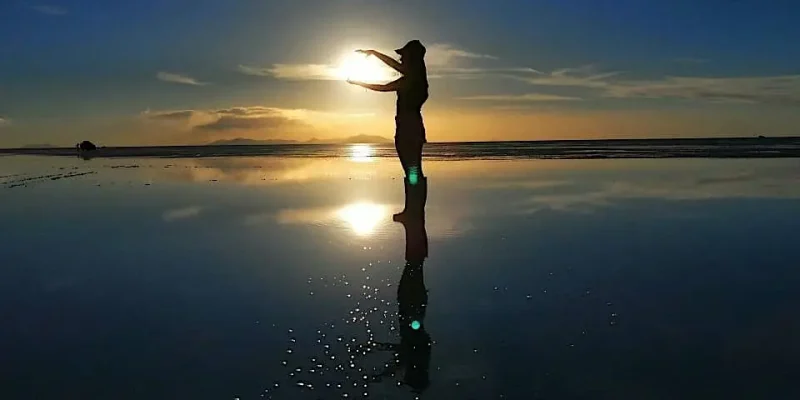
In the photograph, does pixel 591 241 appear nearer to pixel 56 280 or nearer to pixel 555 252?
pixel 555 252

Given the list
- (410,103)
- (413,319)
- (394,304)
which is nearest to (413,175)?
(410,103)

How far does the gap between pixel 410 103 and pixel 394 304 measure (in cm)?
345

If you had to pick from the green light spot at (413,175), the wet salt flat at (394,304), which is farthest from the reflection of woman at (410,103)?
the wet salt flat at (394,304)

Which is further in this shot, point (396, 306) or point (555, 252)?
point (555, 252)

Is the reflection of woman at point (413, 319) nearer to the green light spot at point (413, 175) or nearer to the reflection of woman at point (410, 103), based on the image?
the green light spot at point (413, 175)

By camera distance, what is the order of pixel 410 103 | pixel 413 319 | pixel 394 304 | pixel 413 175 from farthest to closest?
1. pixel 413 175
2. pixel 410 103
3. pixel 394 304
4. pixel 413 319

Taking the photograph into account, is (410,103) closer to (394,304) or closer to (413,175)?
(413,175)

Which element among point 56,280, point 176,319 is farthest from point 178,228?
point 176,319

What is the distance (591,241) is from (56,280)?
1024cm

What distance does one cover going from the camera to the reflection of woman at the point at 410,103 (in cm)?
1098

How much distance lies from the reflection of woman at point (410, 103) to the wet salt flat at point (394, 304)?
3.30 feet

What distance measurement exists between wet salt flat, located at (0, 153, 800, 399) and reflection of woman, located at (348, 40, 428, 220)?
3.30ft

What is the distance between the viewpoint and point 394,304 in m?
9.46

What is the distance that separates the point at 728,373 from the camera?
6.82m
